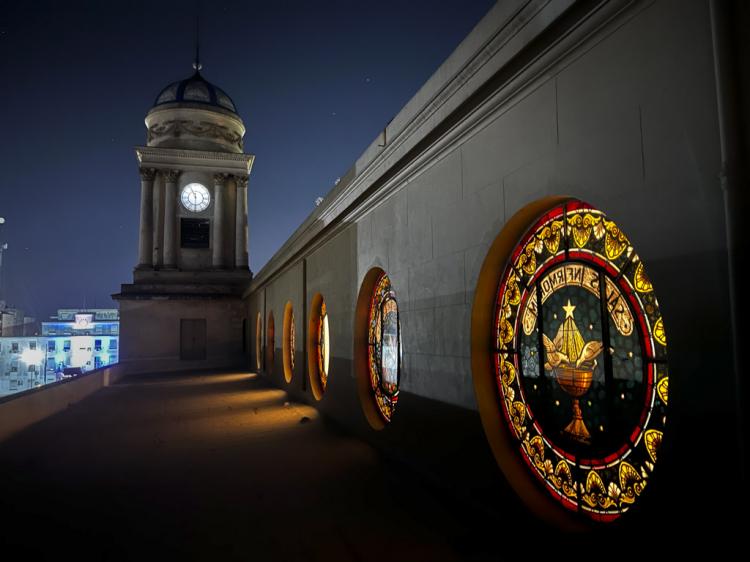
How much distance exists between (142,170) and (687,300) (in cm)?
2998

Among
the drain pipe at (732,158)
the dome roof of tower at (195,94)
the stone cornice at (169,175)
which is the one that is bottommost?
the drain pipe at (732,158)

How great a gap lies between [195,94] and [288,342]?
2298cm

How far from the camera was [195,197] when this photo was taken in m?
29.0

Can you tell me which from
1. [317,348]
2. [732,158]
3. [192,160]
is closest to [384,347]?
[317,348]

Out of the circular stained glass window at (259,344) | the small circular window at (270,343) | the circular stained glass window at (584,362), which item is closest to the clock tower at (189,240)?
the circular stained glass window at (259,344)

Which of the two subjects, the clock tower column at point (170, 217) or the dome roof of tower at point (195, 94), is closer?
the clock tower column at point (170, 217)

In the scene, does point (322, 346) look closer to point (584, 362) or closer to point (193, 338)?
point (584, 362)

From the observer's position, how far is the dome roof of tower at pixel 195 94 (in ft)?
99.2

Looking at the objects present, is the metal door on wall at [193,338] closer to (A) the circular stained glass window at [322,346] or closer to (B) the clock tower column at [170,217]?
(B) the clock tower column at [170,217]

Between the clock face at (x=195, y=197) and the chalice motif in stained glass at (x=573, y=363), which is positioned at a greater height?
the clock face at (x=195, y=197)

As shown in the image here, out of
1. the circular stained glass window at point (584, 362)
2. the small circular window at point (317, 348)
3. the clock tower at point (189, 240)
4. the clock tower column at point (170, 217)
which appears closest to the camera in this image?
the circular stained glass window at point (584, 362)

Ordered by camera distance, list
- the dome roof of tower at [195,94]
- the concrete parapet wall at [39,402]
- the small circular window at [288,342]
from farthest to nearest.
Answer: the dome roof of tower at [195,94], the small circular window at [288,342], the concrete parapet wall at [39,402]

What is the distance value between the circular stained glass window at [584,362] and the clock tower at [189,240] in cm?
2359

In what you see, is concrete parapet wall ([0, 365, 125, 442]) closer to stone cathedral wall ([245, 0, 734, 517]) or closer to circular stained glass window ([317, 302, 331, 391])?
circular stained glass window ([317, 302, 331, 391])
